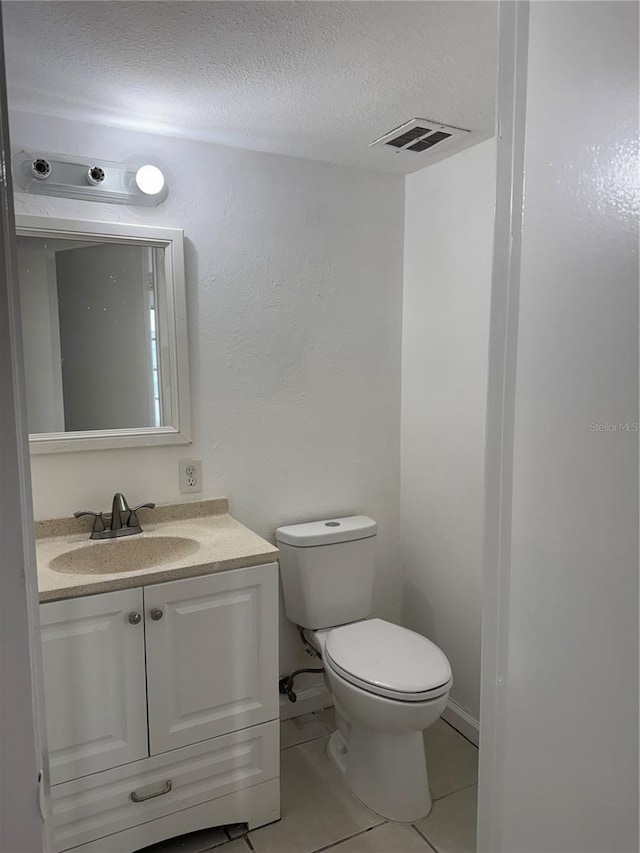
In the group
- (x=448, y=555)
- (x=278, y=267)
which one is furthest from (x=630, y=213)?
(x=448, y=555)

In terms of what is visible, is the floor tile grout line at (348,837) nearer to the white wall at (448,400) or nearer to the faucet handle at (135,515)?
the white wall at (448,400)

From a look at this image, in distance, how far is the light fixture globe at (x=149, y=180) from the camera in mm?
1977

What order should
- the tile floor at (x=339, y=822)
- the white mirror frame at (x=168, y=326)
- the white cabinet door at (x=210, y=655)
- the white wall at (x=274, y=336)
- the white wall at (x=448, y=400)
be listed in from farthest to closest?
1. the white wall at (x=448, y=400)
2. the white wall at (x=274, y=336)
3. the white mirror frame at (x=168, y=326)
4. the tile floor at (x=339, y=822)
5. the white cabinet door at (x=210, y=655)

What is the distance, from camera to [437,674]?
74.1 inches

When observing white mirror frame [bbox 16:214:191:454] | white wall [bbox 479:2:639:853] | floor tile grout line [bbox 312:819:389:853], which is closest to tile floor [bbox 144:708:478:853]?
floor tile grout line [bbox 312:819:389:853]

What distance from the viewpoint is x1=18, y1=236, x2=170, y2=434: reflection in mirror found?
1.93 meters

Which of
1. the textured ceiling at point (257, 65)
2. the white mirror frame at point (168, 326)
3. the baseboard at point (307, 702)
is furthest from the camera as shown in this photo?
the baseboard at point (307, 702)

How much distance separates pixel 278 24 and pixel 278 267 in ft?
3.19

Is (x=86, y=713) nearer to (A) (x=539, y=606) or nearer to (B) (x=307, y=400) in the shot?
(B) (x=307, y=400)

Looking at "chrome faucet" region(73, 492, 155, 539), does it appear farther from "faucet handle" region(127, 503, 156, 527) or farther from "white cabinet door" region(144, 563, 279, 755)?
"white cabinet door" region(144, 563, 279, 755)

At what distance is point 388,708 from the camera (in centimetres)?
182

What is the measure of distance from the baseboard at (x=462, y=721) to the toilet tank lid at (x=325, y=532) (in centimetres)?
79

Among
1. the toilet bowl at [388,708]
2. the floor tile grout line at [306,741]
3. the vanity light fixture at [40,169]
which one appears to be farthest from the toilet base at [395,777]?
the vanity light fixture at [40,169]

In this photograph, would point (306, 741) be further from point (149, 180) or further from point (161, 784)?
point (149, 180)
